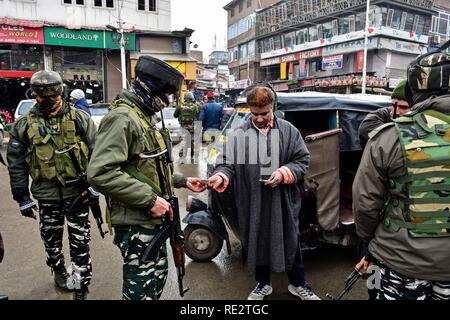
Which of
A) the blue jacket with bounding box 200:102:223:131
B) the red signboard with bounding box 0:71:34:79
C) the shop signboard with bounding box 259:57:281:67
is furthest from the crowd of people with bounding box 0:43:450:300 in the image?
the shop signboard with bounding box 259:57:281:67

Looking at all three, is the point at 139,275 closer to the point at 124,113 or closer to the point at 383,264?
the point at 124,113

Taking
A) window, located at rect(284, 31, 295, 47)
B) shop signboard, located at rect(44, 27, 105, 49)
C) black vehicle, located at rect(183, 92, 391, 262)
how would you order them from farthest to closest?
window, located at rect(284, 31, 295, 47), shop signboard, located at rect(44, 27, 105, 49), black vehicle, located at rect(183, 92, 391, 262)

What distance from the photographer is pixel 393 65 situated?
26.2 meters

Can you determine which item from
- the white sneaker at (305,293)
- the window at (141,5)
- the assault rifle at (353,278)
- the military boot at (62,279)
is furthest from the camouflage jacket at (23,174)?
the window at (141,5)

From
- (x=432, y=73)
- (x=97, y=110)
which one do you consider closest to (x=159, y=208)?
(x=432, y=73)

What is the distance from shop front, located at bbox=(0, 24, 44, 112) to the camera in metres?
20.2

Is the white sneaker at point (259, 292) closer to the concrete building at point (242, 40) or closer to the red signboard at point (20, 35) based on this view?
the red signboard at point (20, 35)

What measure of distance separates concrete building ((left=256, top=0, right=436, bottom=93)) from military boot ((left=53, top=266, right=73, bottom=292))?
951 inches

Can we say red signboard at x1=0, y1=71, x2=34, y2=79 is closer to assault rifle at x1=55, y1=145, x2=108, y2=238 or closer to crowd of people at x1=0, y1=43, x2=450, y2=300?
crowd of people at x1=0, y1=43, x2=450, y2=300

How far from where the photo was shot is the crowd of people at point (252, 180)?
182 centimetres

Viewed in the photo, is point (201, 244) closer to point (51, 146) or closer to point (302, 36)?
point (51, 146)

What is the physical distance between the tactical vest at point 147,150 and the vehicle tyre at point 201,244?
5.65 feet

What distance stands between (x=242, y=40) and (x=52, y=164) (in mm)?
45325
